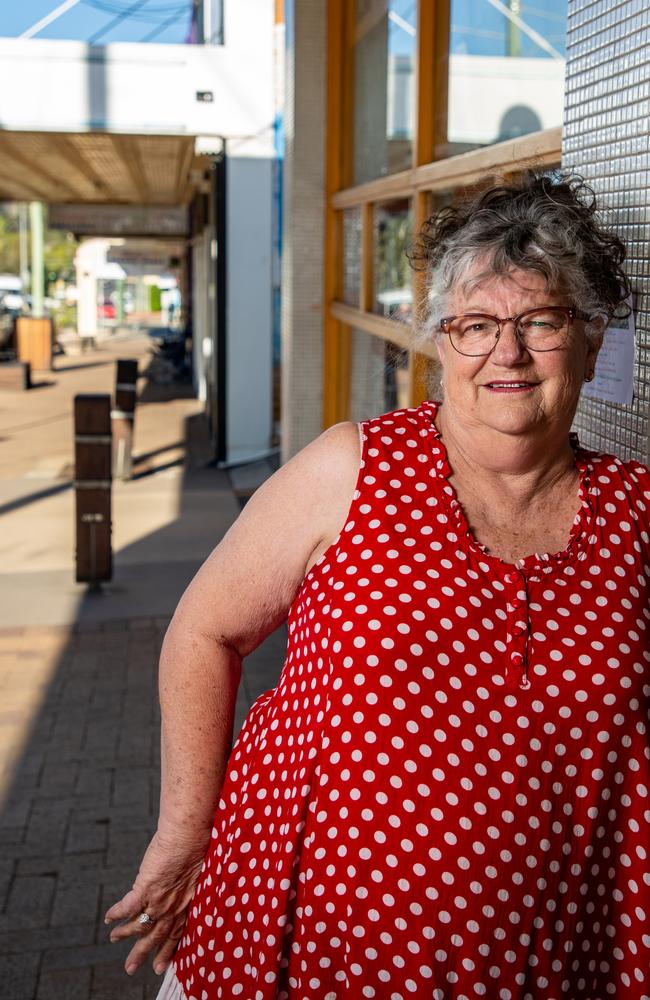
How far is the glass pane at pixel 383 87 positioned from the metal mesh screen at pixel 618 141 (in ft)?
8.74

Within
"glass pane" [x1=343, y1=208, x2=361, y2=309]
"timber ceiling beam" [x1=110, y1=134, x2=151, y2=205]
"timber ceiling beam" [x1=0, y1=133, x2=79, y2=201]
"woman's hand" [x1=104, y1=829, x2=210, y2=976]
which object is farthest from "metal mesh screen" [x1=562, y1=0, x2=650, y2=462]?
"timber ceiling beam" [x1=0, y1=133, x2=79, y2=201]

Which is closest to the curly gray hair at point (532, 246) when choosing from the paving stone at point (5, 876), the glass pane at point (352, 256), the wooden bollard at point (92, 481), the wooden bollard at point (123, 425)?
the paving stone at point (5, 876)

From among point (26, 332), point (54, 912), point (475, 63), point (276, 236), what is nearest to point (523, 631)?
point (54, 912)

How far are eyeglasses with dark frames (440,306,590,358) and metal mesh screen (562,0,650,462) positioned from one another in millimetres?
626

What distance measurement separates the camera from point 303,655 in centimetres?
170

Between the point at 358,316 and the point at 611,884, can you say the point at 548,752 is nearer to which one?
the point at 611,884

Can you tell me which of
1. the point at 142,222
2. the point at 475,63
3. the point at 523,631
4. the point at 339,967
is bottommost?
the point at 339,967

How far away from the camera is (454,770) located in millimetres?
1570

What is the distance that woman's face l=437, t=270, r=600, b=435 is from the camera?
5.55 ft

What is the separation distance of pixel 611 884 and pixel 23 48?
35.6ft

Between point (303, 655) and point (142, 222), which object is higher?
point (142, 222)

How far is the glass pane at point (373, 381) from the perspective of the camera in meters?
5.48

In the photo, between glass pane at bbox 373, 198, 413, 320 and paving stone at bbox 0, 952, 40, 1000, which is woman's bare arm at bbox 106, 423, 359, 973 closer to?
paving stone at bbox 0, 952, 40, 1000

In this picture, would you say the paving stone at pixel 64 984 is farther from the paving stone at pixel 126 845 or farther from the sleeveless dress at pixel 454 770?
the sleeveless dress at pixel 454 770
